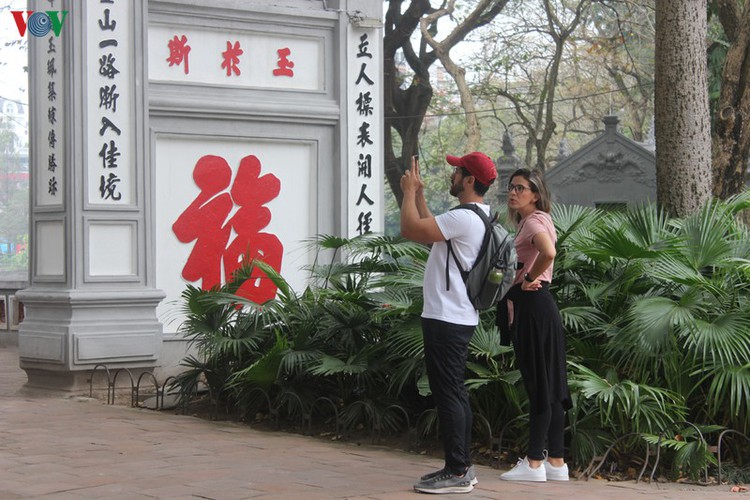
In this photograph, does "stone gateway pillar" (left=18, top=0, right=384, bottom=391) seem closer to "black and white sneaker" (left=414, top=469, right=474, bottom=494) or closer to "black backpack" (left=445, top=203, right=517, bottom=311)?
"black backpack" (left=445, top=203, right=517, bottom=311)

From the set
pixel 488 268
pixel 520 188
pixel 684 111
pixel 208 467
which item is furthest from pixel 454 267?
pixel 684 111

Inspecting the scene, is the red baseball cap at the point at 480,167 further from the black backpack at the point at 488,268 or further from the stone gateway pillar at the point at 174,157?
the stone gateway pillar at the point at 174,157

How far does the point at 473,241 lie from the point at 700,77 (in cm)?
403

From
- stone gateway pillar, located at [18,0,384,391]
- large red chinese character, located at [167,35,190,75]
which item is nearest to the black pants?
stone gateway pillar, located at [18,0,384,391]

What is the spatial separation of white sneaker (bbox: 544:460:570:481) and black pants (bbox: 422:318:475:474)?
2.16 feet

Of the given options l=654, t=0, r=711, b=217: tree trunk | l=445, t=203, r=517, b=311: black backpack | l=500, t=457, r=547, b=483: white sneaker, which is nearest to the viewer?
l=445, t=203, r=517, b=311: black backpack

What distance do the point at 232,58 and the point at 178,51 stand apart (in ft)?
1.82

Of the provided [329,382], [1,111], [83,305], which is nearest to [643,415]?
[329,382]

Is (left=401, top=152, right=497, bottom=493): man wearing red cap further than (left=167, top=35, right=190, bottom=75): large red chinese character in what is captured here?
No

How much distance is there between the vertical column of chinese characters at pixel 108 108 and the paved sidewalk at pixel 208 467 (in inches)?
97.3

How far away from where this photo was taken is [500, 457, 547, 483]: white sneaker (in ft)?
20.2

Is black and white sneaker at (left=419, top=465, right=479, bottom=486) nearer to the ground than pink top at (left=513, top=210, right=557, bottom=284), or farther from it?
nearer to the ground

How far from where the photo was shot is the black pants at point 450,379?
577 cm

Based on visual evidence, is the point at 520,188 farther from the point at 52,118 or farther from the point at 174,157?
the point at 52,118
